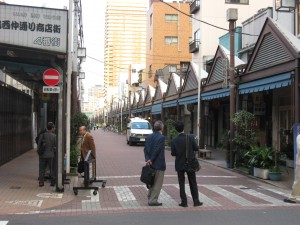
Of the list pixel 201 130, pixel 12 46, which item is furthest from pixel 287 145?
pixel 12 46

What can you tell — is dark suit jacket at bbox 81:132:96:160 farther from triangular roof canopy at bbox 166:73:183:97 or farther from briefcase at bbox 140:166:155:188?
triangular roof canopy at bbox 166:73:183:97

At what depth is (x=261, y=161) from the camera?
14.8 meters

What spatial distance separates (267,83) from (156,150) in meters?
7.48

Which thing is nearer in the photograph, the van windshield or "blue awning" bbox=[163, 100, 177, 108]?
"blue awning" bbox=[163, 100, 177, 108]

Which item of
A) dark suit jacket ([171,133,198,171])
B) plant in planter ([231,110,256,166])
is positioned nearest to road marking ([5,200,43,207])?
dark suit jacket ([171,133,198,171])

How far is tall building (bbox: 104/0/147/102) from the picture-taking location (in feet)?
162

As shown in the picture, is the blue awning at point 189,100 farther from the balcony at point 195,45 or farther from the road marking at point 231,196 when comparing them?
the road marking at point 231,196

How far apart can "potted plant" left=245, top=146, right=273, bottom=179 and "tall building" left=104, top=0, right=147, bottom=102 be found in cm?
3552

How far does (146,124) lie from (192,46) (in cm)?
931

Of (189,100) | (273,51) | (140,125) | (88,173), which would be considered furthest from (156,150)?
(140,125)

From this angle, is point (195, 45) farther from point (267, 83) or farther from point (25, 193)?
Answer: point (25, 193)

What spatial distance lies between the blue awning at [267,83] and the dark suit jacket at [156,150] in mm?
6234

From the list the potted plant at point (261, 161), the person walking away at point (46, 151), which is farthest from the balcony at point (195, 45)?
the person walking away at point (46, 151)

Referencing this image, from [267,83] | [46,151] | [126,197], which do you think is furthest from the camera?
[267,83]
